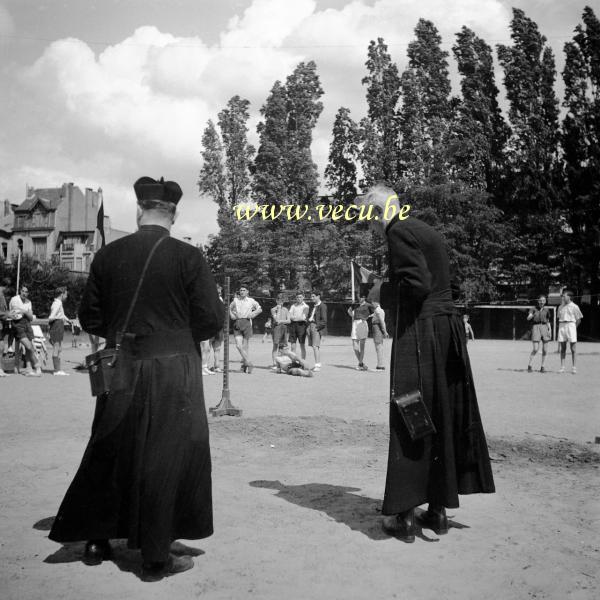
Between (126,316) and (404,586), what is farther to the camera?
(126,316)

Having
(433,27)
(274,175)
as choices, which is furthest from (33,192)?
(433,27)

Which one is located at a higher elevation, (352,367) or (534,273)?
(534,273)

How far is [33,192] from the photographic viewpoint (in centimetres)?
8344

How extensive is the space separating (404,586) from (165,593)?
115cm

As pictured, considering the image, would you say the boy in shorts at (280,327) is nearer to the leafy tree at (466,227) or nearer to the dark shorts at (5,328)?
the dark shorts at (5,328)

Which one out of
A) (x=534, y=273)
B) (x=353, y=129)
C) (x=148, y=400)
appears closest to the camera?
(x=148, y=400)

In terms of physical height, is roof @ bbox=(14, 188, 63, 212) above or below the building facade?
above

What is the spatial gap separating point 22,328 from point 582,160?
120 ft

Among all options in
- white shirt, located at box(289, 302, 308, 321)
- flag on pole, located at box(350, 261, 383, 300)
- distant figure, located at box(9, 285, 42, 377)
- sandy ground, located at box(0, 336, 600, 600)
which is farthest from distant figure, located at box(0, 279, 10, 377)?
flag on pole, located at box(350, 261, 383, 300)

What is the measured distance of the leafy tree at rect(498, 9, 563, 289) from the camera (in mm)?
42406

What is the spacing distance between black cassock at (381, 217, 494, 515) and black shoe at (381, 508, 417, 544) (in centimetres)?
11

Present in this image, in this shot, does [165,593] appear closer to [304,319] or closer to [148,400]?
[148,400]

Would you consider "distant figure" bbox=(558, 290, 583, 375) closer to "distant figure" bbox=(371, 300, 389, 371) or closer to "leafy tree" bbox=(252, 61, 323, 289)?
"distant figure" bbox=(371, 300, 389, 371)

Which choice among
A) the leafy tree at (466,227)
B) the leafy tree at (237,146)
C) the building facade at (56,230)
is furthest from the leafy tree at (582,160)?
the building facade at (56,230)
